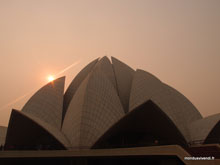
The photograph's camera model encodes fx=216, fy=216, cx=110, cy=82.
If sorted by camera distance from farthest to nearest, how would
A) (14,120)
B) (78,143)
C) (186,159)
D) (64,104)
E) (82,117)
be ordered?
(64,104) → (14,120) → (82,117) → (78,143) → (186,159)

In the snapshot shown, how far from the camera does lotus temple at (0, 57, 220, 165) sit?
16.3 meters

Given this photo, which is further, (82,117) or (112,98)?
(112,98)

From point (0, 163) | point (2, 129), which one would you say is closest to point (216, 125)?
point (0, 163)

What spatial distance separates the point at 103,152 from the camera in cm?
1541

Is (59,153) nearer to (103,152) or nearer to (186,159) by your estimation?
(103,152)

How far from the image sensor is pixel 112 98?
21328 millimetres

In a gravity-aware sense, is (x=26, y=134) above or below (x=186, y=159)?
above

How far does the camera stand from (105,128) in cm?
1830

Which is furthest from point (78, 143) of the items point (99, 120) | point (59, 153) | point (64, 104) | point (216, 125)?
point (216, 125)

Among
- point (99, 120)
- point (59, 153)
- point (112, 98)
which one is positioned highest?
point (112, 98)

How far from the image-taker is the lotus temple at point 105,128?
16.3 metres

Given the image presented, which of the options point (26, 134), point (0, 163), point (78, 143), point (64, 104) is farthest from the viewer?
point (64, 104)

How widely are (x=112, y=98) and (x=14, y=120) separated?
9.96 meters

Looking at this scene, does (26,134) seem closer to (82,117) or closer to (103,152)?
(82,117)
